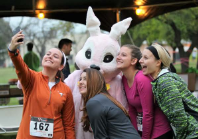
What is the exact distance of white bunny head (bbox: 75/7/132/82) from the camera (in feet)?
9.70

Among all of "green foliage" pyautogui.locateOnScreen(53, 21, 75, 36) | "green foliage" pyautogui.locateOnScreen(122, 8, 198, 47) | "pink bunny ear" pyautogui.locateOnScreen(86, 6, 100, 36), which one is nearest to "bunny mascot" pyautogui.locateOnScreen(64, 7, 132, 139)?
"pink bunny ear" pyautogui.locateOnScreen(86, 6, 100, 36)

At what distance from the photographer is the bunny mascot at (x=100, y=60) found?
9.57ft

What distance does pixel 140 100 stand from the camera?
8.65 feet

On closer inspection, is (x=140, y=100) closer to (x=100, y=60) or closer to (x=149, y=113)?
(x=149, y=113)

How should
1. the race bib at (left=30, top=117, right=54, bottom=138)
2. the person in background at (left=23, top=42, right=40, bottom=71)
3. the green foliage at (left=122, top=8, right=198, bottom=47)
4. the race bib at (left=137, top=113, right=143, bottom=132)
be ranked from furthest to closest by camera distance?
the green foliage at (left=122, top=8, right=198, bottom=47) → the person in background at (left=23, top=42, right=40, bottom=71) → the race bib at (left=137, top=113, right=143, bottom=132) → the race bib at (left=30, top=117, right=54, bottom=138)

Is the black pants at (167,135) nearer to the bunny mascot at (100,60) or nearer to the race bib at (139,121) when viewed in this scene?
the race bib at (139,121)

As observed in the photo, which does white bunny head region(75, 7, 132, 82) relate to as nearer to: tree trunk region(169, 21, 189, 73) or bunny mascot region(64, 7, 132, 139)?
bunny mascot region(64, 7, 132, 139)

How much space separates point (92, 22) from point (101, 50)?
0.36 metres

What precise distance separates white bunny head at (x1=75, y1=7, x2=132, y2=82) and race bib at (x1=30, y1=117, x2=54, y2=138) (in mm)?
877

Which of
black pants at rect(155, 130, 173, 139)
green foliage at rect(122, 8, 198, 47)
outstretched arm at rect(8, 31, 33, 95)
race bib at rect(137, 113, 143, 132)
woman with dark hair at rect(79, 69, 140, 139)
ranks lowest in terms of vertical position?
black pants at rect(155, 130, 173, 139)

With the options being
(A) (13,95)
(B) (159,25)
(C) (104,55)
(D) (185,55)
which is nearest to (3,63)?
(B) (159,25)

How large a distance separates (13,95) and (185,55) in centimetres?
929

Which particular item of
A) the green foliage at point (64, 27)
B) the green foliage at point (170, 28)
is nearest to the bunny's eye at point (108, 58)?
the green foliage at point (170, 28)

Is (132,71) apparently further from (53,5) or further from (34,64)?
(34,64)
